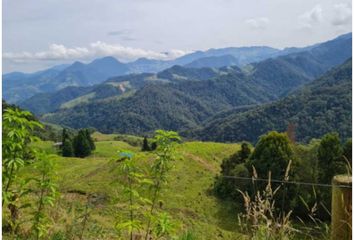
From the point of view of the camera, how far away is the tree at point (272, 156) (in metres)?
25.1

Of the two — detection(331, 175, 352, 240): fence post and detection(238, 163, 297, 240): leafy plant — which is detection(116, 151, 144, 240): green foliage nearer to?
detection(238, 163, 297, 240): leafy plant

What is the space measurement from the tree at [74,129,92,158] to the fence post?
5273 centimetres

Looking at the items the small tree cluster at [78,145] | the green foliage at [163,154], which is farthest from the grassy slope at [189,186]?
the small tree cluster at [78,145]

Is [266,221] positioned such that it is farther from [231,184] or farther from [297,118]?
[297,118]

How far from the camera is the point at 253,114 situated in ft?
514

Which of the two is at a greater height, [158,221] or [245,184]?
[158,221]

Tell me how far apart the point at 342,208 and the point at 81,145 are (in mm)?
53356

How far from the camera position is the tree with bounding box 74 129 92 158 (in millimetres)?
54062

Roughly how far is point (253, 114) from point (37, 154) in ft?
512

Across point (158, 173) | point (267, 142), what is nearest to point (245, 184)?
point (267, 142)

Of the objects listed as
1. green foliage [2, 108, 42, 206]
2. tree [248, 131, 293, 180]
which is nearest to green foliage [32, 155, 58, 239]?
green foliage [2, 108, 42, 206]

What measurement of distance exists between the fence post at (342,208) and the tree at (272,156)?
2199 cm

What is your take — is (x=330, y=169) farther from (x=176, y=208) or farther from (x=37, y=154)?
(x=37, y=154)

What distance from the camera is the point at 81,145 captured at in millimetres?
54562
